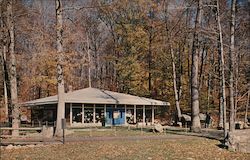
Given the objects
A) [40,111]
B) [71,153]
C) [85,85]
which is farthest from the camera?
[85,85]

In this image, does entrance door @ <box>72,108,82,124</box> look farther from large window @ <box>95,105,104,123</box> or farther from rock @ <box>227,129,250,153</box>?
rock @ <box>227,129,250,153</box>

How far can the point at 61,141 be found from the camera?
20047mm

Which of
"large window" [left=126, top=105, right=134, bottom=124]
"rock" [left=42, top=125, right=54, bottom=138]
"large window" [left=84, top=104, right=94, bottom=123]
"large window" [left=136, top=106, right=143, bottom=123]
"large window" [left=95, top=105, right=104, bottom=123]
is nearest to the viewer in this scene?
"rock" [left=42, top=125, right=54, bottom=138]

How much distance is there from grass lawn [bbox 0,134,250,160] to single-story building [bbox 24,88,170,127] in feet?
59.5

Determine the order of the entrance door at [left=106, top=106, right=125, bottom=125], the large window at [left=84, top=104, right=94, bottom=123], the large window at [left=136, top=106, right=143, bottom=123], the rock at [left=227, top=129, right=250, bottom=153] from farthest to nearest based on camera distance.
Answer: the large window at [left=136, top=106, right=143, bottom=123], the entrance door at [left=106, top=106, right=125, bottom=125], the large window at [left=84, top=104, right=94, bottom=123], the rock at [left=227, top=129, right=250, bottom=153]

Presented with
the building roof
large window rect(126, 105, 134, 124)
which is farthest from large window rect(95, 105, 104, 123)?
large window rect(126, 105, 134, 124)

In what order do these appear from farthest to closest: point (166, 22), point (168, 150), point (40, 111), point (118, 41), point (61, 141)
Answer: point (118, 41)
point (166, 22)
point (40, 111)
point (61, 141)
point (168, 150)

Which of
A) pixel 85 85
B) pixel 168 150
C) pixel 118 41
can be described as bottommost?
pixel 168 150

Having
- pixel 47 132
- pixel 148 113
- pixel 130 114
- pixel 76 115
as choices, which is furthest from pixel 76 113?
pixel 47 132

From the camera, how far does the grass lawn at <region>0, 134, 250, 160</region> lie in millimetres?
15758

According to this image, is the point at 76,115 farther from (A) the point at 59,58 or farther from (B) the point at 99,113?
(A) the point at 59,58

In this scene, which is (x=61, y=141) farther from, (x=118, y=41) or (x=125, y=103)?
(x=118, y=41)

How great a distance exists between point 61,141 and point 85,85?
4215 centimetres

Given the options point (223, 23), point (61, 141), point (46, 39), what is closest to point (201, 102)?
point (223, 23)
